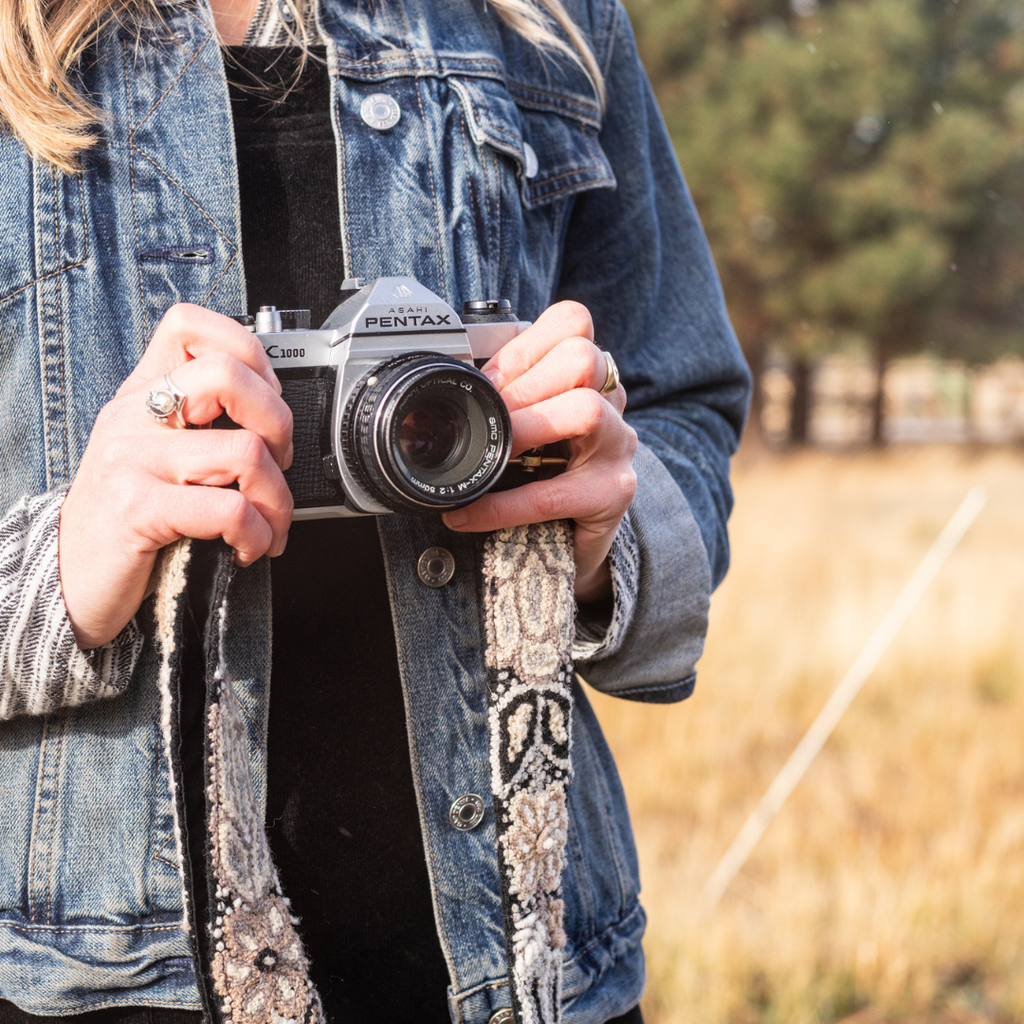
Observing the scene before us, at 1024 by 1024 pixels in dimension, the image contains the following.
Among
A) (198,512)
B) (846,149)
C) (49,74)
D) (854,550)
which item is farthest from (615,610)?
(846,149)

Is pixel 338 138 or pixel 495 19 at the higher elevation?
pixel 495 19

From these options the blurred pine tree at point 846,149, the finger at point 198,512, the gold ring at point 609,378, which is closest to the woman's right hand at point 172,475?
the finger at point 198,512

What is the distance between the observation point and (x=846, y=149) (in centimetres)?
1134

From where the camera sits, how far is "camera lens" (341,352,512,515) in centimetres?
71

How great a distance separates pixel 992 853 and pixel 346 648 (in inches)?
110

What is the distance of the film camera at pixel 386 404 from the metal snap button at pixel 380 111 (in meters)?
0.14

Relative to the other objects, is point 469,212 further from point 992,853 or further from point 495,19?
point 992,853

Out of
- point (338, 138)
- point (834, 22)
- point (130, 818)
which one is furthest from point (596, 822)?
point (834, 22)

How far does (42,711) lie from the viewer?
69 centimetres

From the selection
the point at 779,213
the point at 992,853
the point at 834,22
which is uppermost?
the point at 834,22

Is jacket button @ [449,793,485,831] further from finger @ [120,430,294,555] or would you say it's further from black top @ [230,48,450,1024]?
finger @ [120,430,294,555]

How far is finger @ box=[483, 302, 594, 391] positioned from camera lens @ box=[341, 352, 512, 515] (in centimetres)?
5

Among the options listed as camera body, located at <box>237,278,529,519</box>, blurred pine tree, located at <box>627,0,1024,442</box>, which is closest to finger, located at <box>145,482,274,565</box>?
camera body, located at <box>237,278,529,519</box>

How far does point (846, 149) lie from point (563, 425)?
11740 mm
